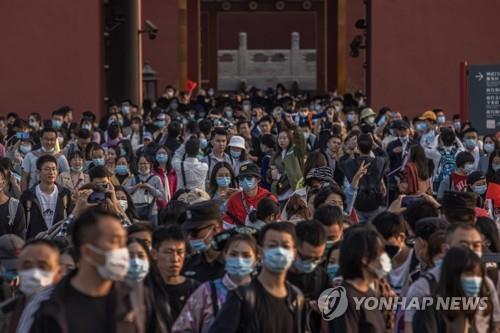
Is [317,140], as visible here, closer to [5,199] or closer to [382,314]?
[5,199]

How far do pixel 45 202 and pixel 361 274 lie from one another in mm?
5356

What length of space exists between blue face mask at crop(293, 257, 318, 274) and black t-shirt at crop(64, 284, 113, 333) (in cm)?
183

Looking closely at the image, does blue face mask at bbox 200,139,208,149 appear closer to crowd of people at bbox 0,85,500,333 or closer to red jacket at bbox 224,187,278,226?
crowd of people at bbox 0,85,500,333

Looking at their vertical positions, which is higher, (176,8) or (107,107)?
(176,8)

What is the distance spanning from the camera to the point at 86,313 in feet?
20.3

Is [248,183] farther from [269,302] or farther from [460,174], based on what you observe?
[269,302]

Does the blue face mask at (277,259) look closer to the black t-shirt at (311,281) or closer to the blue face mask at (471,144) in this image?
the black t-shirt at (311,281)

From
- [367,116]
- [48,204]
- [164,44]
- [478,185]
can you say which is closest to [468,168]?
[478,185]

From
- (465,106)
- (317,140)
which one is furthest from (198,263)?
(465,106)

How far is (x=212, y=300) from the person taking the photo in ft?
24.0

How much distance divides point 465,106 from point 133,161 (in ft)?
25.7

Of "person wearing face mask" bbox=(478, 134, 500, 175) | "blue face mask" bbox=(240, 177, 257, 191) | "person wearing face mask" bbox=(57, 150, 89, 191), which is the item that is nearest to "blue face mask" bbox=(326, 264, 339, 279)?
"blue face mask" bbox=(240, 177, 257, 191)

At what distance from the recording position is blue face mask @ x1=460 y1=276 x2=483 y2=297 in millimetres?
6973

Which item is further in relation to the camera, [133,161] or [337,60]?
[337,60]
